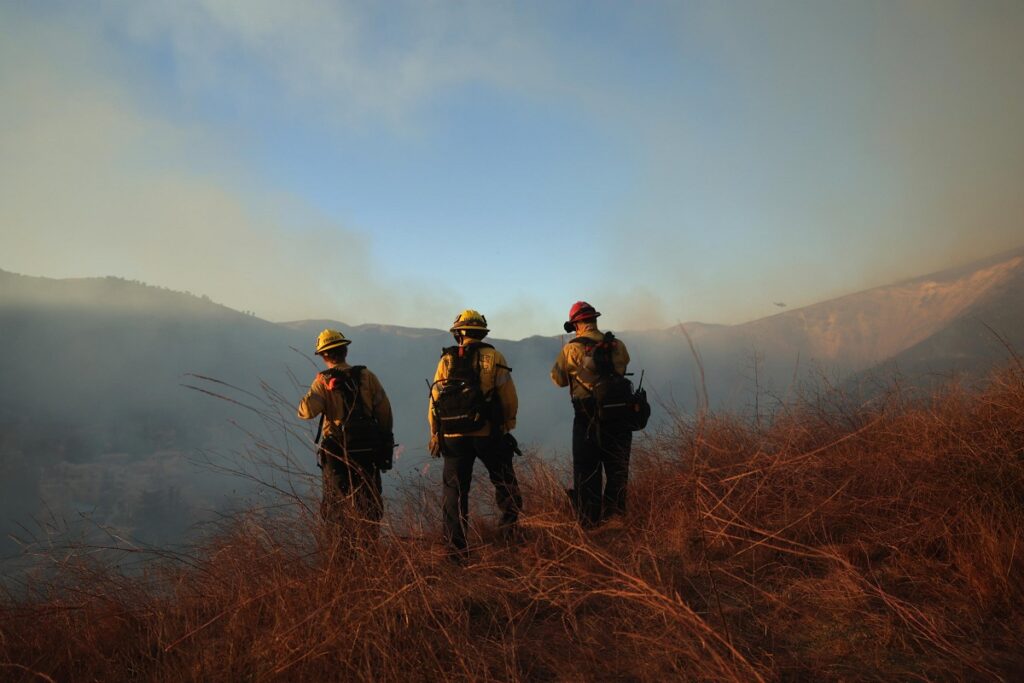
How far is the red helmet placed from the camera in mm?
5234

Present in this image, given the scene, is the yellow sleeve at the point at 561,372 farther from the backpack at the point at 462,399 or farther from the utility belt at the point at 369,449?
the utility belt at the point at 369,449

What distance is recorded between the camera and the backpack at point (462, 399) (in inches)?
176

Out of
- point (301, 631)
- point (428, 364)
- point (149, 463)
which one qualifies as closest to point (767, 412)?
point (301, 631)

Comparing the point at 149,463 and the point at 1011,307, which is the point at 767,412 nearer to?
the point at 1011,307

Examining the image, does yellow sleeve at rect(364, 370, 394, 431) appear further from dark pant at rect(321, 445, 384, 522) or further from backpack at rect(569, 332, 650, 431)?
backpack at rect(569, 332, 650, 431)

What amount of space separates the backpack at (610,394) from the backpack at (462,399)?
947mm

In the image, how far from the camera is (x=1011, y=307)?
3863 inches

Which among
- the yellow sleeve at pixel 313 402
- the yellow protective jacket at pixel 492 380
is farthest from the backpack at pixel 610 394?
the yellow sleeve at pixel 313 402

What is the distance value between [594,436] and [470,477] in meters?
1.19

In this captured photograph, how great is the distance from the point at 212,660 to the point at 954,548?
12.4ft

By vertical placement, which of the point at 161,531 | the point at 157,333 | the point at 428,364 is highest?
the point at 157,333

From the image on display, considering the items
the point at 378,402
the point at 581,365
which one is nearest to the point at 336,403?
the point at 378,402

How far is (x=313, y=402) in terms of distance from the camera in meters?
4.49

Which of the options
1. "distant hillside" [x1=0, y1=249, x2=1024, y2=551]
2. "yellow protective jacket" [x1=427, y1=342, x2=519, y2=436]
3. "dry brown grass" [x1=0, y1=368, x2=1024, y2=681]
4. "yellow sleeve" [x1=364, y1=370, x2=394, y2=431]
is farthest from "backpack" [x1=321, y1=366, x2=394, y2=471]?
"distant hillside" [x1=0, y1=249, x2=1024, y2=551]
